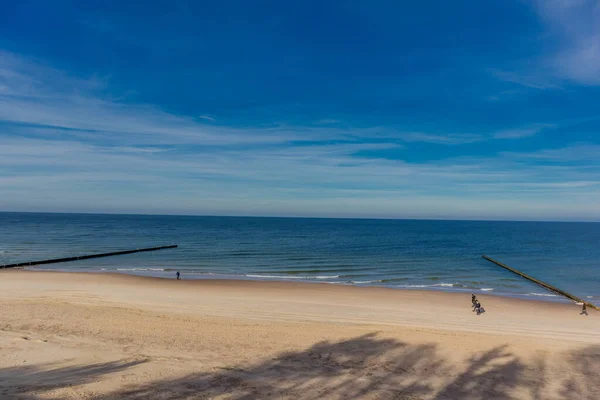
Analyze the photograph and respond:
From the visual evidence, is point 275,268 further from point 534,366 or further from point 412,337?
point 534,366

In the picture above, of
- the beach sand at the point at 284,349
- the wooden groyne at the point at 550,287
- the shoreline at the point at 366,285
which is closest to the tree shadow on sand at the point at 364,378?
the beach sand at the point at 284,349

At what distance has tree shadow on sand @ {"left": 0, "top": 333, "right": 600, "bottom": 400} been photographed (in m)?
10.2

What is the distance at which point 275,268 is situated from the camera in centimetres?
4338

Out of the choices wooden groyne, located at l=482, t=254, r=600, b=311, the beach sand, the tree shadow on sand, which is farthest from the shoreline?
the tree shadow on sand

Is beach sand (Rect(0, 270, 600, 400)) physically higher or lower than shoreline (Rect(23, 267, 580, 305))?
higher

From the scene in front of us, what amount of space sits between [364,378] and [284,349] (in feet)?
11.5

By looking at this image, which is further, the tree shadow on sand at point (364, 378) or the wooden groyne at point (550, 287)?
the wooden groyne at point (550, 287)

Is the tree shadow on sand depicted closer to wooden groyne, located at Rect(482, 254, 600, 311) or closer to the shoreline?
wooden groyne, located at Rect(482, 254, 600, 311)

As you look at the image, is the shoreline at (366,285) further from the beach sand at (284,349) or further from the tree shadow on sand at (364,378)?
the tree shadow on sand at (364,378)

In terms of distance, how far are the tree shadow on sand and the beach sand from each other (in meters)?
0.05

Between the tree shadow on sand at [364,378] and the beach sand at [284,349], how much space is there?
50 mm

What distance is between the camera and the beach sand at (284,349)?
417 inches

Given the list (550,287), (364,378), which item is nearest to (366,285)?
(550,287)

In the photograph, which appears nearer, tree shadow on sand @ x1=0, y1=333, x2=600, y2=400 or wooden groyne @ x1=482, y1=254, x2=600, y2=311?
tree shadow on sand @ x1=0, y1=333, x2=600, y2=400
